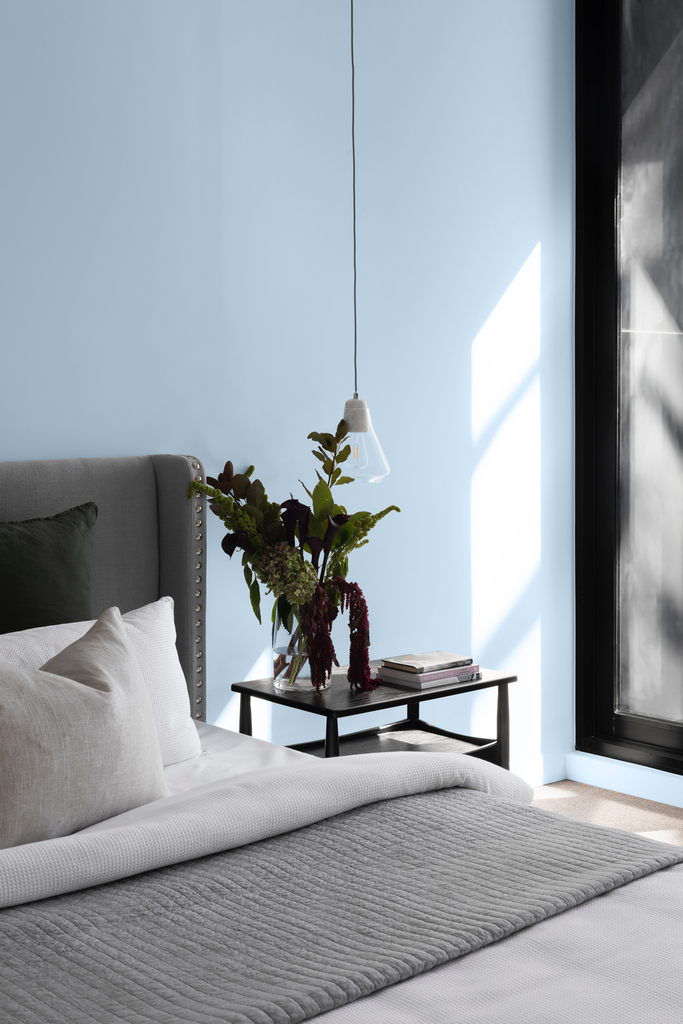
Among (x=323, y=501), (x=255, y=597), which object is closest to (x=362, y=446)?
→ (x=323, y=501)

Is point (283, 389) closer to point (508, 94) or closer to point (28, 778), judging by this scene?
point (508, 94)

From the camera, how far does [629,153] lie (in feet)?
11.4

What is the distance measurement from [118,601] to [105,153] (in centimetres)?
108

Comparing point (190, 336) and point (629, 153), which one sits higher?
point (629, 153)

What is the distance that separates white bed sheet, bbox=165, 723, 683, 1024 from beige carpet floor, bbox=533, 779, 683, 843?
1895mm

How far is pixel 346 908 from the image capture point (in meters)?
1.23

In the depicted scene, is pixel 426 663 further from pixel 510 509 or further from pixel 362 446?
pixel 510 509

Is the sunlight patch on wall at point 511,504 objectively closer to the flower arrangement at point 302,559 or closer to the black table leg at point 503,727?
the black table leg at point 503,727

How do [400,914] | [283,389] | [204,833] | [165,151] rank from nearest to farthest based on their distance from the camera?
[400,914] < [204,833] < [165,151] < [283,389]

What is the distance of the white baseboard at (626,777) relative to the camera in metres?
3.36

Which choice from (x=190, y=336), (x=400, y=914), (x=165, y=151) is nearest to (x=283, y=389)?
(x=190, y=336)

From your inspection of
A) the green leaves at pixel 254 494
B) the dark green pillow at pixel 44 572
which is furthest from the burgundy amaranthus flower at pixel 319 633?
the dark green pillow at pixel 44 572

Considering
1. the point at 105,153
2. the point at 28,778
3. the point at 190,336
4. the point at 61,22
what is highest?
the point at 61,22

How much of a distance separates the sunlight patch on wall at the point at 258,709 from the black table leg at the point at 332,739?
0.43 metres
